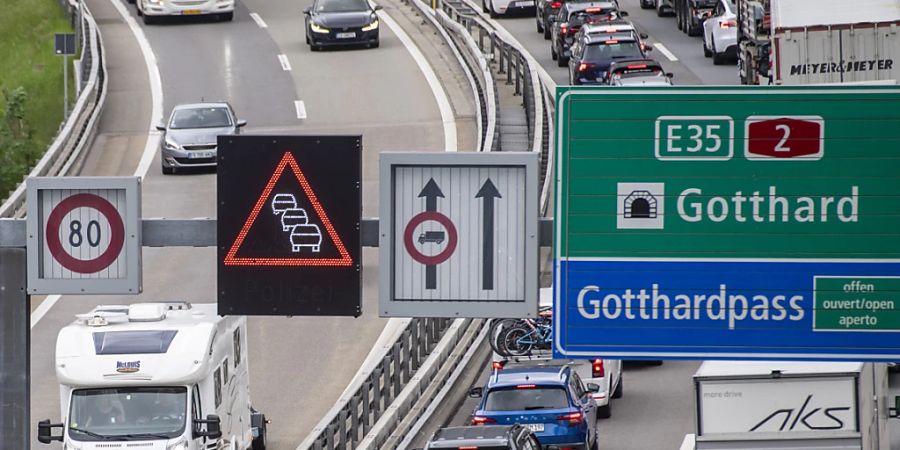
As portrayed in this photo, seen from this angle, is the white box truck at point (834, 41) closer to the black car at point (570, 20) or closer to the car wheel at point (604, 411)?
the car wheel at point (604, 411)

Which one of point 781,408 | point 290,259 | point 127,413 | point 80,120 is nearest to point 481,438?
point 781,408

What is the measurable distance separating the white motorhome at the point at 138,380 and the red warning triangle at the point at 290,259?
8.92 m

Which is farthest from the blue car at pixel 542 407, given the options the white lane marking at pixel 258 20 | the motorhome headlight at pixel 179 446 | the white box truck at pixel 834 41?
the white lane marking at pixel 258 20

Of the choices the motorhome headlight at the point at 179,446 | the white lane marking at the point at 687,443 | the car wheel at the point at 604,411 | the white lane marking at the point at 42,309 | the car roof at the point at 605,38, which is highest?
the car roof at the point at 605,38

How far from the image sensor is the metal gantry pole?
12664 millimetres

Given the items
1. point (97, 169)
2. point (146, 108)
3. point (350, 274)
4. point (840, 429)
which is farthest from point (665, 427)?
point (146, 108)

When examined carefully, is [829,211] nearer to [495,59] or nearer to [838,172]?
[838,172]

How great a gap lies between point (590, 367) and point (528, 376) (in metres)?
3.07

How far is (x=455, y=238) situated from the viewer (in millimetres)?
12805

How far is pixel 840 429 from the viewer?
803 inches

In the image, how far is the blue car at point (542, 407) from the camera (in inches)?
992

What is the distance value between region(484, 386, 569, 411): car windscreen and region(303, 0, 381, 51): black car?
3096 cm

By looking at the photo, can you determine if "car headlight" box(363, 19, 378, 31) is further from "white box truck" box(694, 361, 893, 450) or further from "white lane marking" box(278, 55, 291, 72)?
"white box truck" box(694, 361, 893, 450)

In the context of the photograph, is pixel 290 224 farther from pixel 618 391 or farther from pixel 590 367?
pixel 618 391
